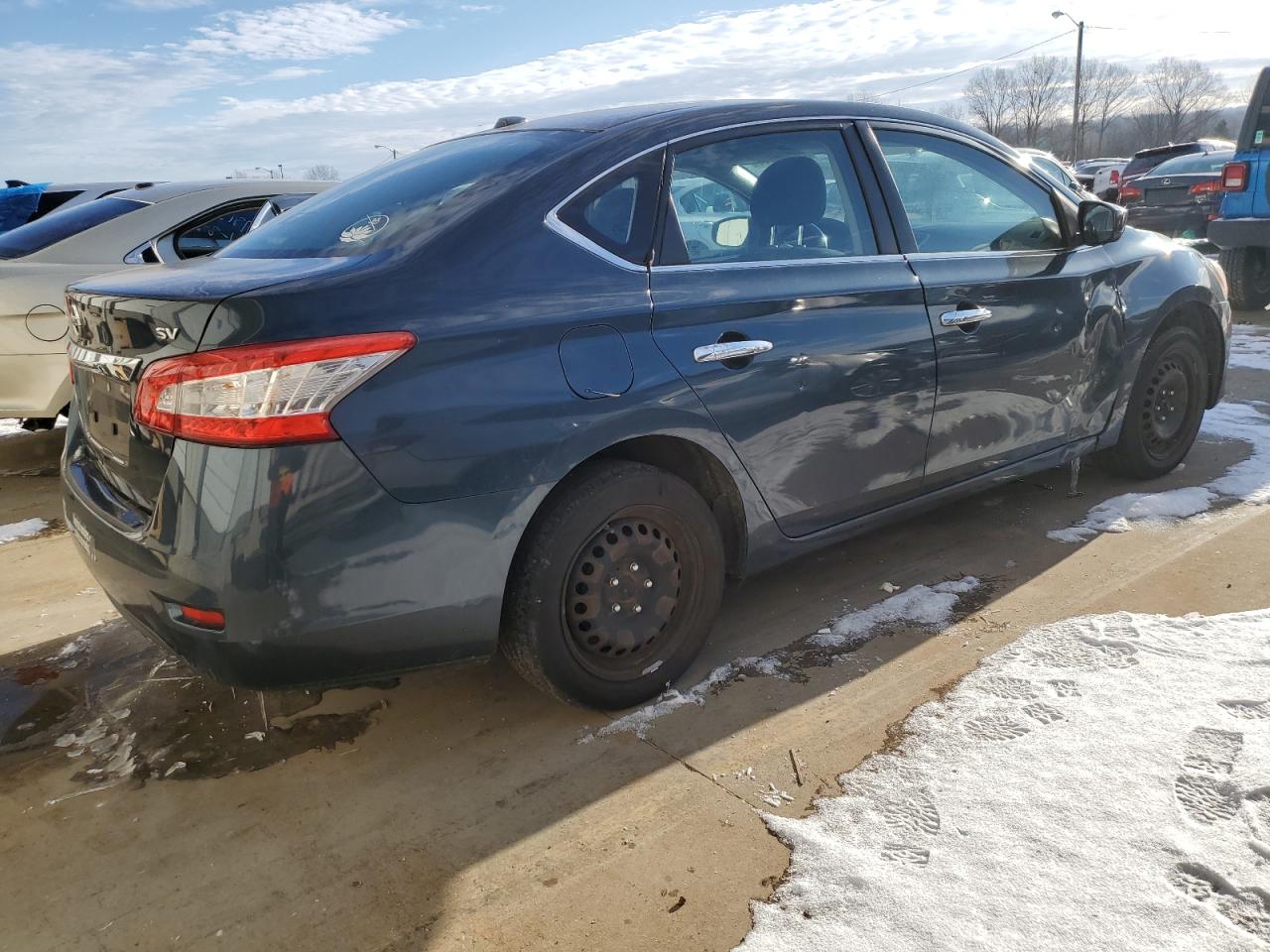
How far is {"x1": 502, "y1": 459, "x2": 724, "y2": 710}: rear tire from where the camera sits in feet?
8.25

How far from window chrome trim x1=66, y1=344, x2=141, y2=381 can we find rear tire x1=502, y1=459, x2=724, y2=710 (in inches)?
40.2

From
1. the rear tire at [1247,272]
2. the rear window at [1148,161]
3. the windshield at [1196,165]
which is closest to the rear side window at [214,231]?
the rear tire at [1247,272]

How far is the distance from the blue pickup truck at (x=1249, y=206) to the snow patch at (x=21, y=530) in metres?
9.65

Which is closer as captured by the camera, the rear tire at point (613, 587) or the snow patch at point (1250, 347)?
the rear tire at point (613, 587)

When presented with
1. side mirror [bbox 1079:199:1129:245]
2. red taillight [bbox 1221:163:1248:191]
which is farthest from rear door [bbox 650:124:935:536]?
red taillight [bbox 1221:163:1248:191]

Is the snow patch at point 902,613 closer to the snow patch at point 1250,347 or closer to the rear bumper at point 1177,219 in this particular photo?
the snow patch at point 1250,347

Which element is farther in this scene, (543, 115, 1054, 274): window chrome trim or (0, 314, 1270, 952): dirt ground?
(543, 115, 1054, 274): window chrome trim

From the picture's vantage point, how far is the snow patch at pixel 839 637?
2.80 m

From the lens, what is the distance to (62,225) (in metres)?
5.45

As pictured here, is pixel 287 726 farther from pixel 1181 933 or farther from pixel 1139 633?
pixel 1139 633

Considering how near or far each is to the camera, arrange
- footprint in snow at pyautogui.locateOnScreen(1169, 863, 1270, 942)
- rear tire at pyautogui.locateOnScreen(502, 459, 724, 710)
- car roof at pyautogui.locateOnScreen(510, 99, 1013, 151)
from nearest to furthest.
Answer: footprint in snow at pyautogui.locateOnScreen(1169, 863, 1270, 942) < rear tire at pyautogui.locateOnScreen(502, 459, 724, 710) < car roof at pyautogui.locateOnScreen(510, 99, 1013, 151)

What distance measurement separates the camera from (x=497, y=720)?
2836 millimetres

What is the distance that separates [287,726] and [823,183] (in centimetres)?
234

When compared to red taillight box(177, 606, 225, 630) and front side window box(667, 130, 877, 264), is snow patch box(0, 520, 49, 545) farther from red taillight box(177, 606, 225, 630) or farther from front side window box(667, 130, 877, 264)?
front side window box(667, 130, 877, 264)
